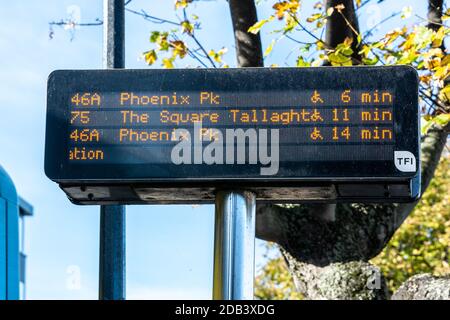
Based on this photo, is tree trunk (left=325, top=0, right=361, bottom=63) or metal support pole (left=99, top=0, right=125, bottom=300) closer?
metal support pole (left=99, top=0, right=125, bottom=300)

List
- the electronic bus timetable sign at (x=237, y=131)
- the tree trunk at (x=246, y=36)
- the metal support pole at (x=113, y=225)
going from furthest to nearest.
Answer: the tree trunk at (x=246, y=36), the metal support pole at (x=113, y=225), the electronic bus timetable sign at (x=237, y=131)

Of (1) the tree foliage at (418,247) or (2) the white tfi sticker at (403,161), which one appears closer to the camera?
(2) the white tfi sticker at (403,161)

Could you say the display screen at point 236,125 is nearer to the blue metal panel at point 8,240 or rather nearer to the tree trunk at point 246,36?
the blue metal panel at point 8,240

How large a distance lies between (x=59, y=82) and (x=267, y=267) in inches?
908

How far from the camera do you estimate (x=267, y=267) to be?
1156 inches

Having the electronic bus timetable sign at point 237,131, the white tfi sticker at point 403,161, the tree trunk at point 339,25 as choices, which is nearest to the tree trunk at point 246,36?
the tree trunk at point 339,25

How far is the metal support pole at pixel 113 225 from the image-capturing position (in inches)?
321

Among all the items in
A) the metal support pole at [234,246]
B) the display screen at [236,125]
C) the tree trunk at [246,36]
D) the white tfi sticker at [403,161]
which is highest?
the tree trunk at [246,36]

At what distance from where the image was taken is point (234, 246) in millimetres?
6504

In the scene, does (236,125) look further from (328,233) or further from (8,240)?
(328,233)

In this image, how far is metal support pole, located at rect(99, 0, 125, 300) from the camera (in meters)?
8.15

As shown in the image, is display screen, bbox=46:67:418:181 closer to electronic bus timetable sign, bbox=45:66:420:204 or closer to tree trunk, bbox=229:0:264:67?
electronic bus timetable sign, bbox=45:66:420:204

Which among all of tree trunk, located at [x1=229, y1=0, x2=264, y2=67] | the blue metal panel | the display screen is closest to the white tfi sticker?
the display screen
